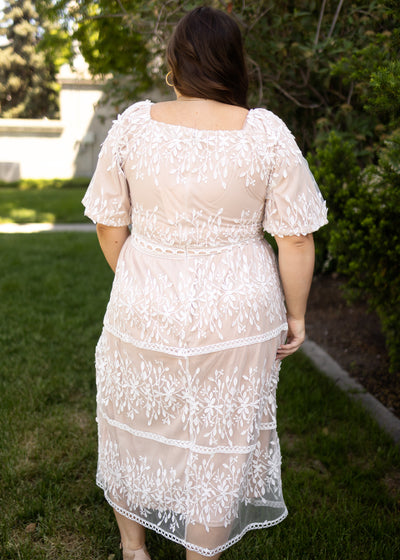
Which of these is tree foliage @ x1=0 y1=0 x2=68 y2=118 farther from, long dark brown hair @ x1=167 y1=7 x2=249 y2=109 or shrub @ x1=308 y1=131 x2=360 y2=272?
long dark brown hair @ x1=167 y1=7 x2=249 y2=109

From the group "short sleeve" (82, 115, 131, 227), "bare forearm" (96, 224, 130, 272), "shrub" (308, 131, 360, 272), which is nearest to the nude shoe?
"bare forearm" (96, 224, 130, 272)

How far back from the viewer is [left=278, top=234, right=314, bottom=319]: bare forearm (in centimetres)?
178

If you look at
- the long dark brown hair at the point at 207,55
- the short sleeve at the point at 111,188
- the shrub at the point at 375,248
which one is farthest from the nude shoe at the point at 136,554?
the shrub at the point at 375,248

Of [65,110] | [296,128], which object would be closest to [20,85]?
[65,110]

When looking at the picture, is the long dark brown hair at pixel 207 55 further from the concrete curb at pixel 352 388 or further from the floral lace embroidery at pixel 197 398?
the concrete curb at pixel 352 388

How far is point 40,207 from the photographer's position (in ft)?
39.7

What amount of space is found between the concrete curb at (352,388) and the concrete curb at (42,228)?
642 cm

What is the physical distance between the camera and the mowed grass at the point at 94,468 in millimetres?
2299

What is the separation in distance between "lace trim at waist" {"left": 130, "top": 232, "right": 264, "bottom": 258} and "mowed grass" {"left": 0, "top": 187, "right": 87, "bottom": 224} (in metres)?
9.35

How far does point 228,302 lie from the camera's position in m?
1.73

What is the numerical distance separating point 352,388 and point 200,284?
2.32 m

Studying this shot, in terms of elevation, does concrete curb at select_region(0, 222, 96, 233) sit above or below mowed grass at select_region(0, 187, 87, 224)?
above

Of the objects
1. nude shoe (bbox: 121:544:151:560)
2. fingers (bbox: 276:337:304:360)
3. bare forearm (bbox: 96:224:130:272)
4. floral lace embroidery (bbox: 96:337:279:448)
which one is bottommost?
nude shoe (bbox: 121:544:151:560)

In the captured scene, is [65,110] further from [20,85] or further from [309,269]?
[309,269]
